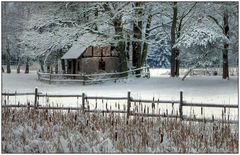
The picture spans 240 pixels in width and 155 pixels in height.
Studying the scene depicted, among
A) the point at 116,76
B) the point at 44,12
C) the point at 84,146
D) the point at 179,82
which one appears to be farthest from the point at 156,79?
the point at 44,12

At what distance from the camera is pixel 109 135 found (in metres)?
6.61

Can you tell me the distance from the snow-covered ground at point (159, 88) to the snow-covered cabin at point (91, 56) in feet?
14.7

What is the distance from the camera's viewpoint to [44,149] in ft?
20.1

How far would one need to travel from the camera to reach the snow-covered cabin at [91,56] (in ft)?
52.1

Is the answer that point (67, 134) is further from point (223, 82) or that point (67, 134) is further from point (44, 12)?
point (44, 12)

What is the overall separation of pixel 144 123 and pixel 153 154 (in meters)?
1.21

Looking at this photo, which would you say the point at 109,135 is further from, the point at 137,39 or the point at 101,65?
the point at 101,65

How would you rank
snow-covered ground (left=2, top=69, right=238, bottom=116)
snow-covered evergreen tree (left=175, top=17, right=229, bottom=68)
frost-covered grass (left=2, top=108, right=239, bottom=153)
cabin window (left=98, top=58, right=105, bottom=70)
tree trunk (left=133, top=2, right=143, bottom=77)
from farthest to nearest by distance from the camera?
cabin window (left=98, top=58, right=105, bottom=70) → tree trunk (left=133, top=2, right=143, bottom=77) → snow-covered evergreen tree (left=175, top=17, right=229, bottom=68) → snow-covered ground (left=2, top=69, right=238, bottom=116) → frost-covered grass (left=2, top=108, right=239, bottom=153)

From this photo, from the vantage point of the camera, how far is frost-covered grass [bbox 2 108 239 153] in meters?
6.19

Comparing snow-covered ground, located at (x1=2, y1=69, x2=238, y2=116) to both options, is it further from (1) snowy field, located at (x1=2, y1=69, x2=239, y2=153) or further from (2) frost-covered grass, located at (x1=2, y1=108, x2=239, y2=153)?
(2) frost-covered grass, located at (x1=2, y1=108, x2=239, y2=153)

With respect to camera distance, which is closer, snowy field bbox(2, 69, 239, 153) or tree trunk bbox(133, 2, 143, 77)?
snowy field bbox(2, 69, 239, 153)

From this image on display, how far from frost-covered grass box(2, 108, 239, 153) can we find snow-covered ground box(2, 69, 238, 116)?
1704mm

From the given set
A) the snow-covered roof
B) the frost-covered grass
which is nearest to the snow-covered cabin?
the snow-covered roof

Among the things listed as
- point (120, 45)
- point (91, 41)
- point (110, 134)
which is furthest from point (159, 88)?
point (91, 41)
